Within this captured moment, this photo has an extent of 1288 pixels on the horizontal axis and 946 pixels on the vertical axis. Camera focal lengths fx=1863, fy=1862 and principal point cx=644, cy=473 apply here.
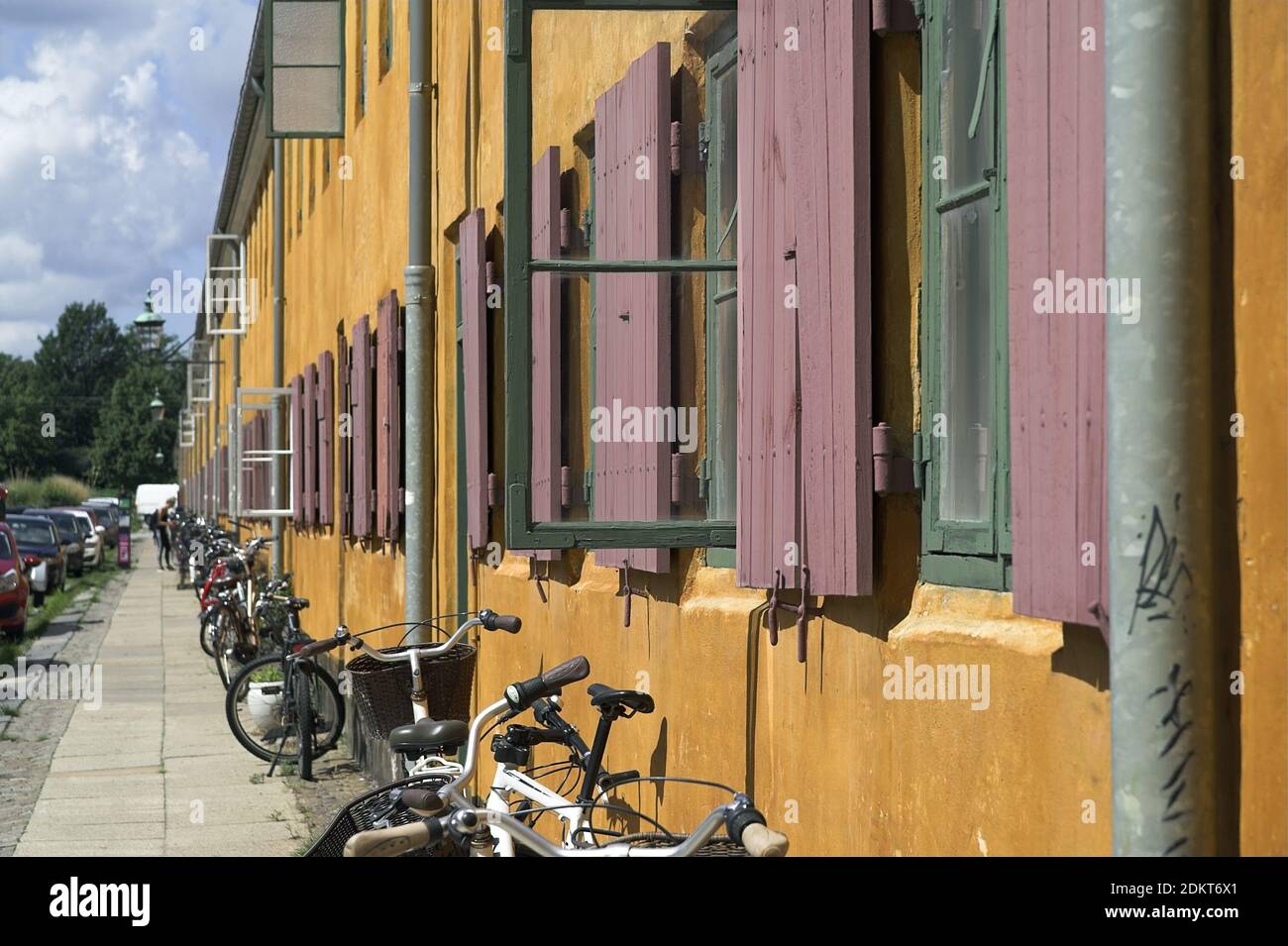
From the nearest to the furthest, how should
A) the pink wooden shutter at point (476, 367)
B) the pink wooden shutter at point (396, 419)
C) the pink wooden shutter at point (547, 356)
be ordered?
the pink wooden shutter at point (547, 356), the pink wooden shutter at point (476, 367), the pink wooden shutter at point (396, 419)

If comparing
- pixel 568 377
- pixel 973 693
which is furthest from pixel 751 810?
pixel 568 377

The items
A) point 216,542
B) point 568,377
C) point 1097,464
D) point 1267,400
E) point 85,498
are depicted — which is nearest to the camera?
point 1267,400

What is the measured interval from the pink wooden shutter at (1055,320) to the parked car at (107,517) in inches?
2096

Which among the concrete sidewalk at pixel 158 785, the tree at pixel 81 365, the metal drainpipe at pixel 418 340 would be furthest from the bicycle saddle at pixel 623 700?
the tree at pixel 81 365

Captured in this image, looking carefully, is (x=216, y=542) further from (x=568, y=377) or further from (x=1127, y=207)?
(x=1127, y=207)

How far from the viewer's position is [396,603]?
12992 mm

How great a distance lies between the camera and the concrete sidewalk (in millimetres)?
9453

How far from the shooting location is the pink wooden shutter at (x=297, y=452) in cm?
1986

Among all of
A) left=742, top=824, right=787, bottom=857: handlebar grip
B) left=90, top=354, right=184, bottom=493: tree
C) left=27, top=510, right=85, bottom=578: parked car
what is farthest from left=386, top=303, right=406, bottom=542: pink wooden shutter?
left=90, top=354, right=184, bottom=493: tree

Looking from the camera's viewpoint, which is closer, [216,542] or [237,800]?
[237,800]

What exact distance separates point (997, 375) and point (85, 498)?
63396 millimetres

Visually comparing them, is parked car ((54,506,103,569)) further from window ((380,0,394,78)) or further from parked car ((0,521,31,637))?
window ((380,0,394,78))

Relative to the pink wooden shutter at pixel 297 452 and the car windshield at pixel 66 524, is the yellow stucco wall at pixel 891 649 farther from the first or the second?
the car windshield at pixel 66 524

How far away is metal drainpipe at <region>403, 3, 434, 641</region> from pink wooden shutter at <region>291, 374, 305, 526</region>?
9.60 m
